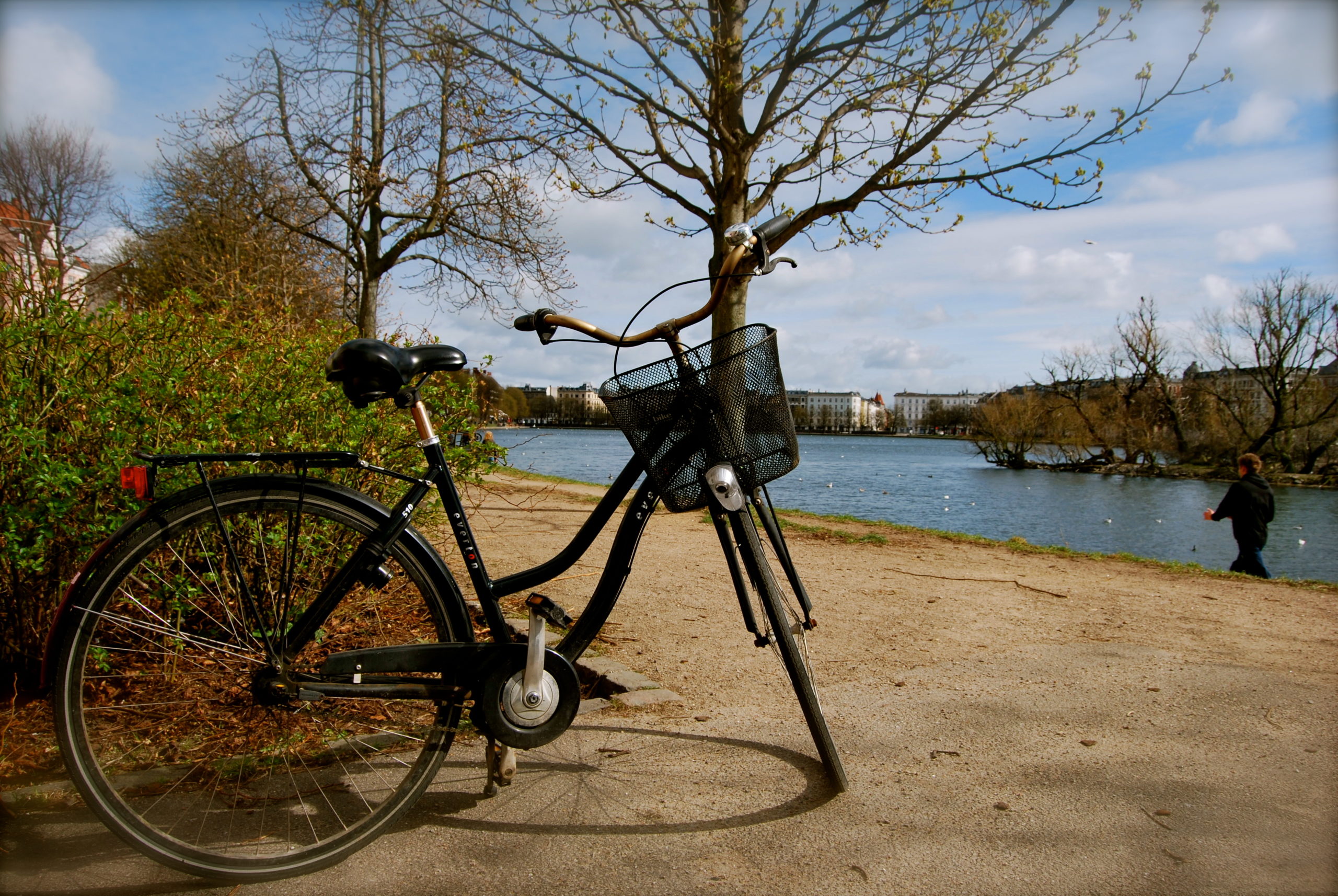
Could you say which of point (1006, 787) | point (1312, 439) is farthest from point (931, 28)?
point (1312, 439)

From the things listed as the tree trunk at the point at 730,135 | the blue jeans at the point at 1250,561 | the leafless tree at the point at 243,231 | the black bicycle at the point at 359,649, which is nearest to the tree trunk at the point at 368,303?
the leafless tree at the point at 243,231

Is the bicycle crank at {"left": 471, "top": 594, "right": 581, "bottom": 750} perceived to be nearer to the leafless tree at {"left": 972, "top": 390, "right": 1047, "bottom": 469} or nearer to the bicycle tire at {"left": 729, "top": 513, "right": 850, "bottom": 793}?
the bicycle tire at {"left": 729, "top": 513, "right": 850, "bottom": 793}

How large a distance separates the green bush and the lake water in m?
1.58

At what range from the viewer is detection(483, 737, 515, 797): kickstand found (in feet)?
8.60

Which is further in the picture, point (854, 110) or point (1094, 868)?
point (854, 110)

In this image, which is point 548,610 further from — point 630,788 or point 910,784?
point 910,784

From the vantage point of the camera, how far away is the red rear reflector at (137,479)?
2.14 m

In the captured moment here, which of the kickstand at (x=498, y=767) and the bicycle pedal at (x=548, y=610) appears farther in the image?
the kickstand at (x=498, y=767)

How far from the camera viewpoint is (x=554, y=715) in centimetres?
247

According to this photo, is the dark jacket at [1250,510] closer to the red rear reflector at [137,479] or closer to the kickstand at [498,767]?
the kickstand at [498,767]

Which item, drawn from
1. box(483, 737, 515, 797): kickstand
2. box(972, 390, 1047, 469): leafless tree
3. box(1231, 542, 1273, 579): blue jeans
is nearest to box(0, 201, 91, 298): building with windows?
box(483, 737, 515, 797): kickstand

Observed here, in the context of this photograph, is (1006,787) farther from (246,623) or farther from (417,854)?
(246,623)

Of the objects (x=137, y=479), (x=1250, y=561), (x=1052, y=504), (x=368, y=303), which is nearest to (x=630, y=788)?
(x=137, y=479)

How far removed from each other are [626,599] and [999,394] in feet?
201
